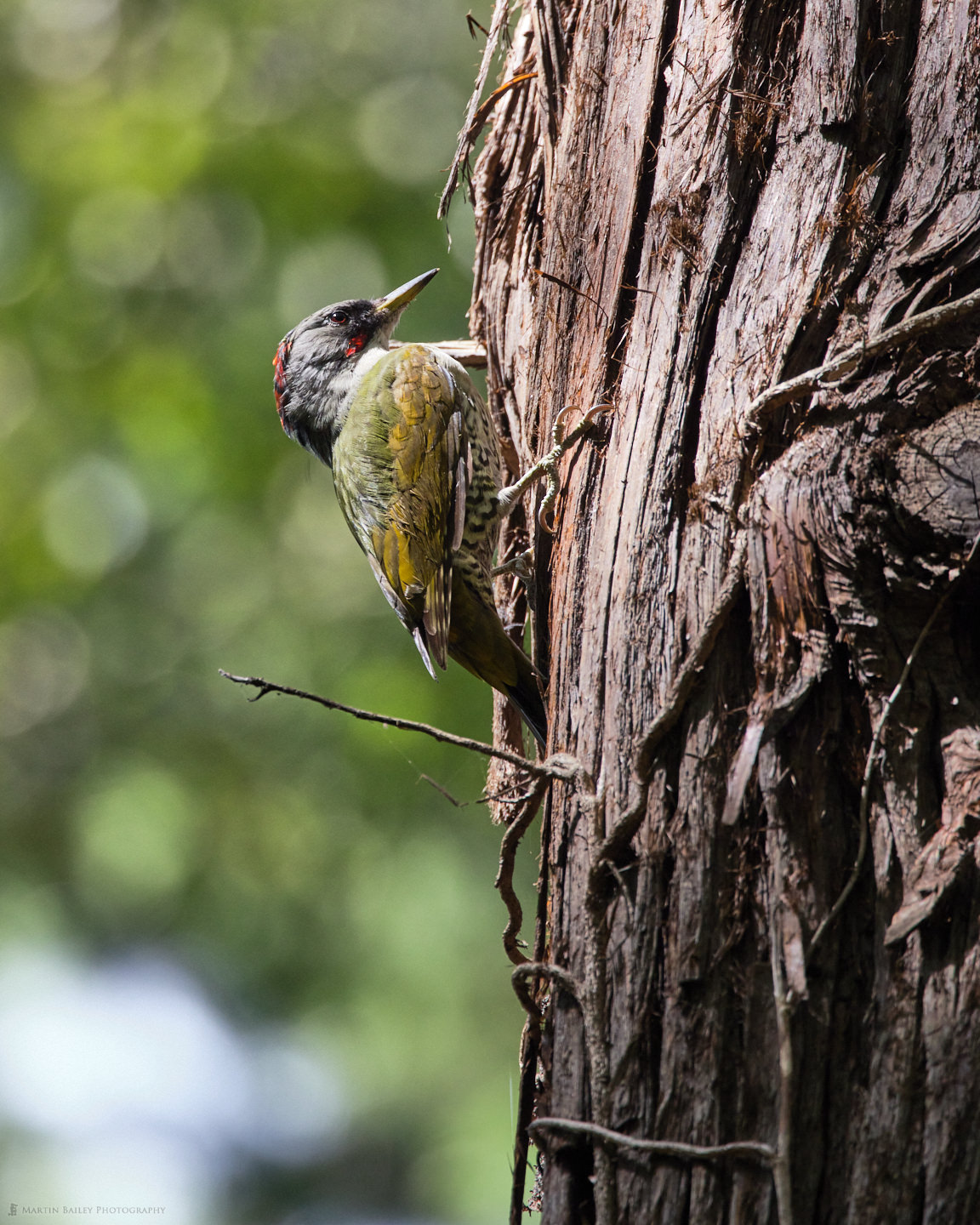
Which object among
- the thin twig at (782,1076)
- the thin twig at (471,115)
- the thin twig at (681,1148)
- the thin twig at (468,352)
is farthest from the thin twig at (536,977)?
the thin twig at (468,352)

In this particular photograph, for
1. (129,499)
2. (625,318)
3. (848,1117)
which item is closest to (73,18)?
(129,499)

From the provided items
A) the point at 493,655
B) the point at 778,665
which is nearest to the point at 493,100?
the point at 493,655

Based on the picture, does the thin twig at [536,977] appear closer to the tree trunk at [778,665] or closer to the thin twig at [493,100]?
the tree trunk at [778,665]

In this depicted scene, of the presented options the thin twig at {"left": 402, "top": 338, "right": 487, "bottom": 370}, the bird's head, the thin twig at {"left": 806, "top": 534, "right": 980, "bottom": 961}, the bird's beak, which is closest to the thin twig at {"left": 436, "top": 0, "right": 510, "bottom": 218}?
the thin twig at {"left": 402, "top": 338, "right": 487, "bottom": 370}

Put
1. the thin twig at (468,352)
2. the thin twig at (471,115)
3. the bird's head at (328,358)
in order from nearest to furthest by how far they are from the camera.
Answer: the thin twig at (471,115) < the thin twig at (468,352) < the bird's head at (328,358)

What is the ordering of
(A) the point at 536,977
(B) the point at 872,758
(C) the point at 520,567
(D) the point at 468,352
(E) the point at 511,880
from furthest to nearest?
(D) the point at 468,352, (C) the point at 520,567, (E) the point at 511,880, (A) the point at 536,977, (B) the point at 872,758

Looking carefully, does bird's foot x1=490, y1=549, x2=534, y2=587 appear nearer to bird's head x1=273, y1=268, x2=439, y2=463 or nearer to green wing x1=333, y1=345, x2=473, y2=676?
green wing x1=333, y1=345, x2=473, y2=676

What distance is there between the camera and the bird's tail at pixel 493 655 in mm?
3203

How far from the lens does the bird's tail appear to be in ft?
10.5

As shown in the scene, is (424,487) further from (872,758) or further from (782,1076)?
(782,1076)

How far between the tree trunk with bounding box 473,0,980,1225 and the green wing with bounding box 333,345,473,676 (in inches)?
53.3

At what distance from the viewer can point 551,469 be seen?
288 centimetres

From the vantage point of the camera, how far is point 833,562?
176 cm

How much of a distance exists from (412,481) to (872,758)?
2.38m
